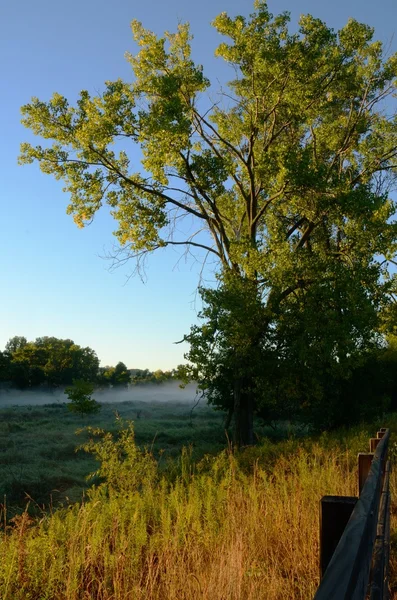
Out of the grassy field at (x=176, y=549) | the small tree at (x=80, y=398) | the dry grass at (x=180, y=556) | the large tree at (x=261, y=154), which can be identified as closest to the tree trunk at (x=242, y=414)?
the large tree at (x=261, y=154)

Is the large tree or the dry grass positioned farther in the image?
the large tree

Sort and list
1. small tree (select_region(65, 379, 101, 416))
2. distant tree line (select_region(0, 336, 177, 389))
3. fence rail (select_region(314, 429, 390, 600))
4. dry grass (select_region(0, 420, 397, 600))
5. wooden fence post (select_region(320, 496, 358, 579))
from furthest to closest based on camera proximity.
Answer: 1. distant tree line (select_region(0, 336, 177, 389))
2. small tree (select_region(65, 379, 101, 416))
3. dry grass (select_region(0, 420, 397, 600))
4. wooden fence post (select_region(320, 496, 358, 579))
5. fence rail (select_region(314, 429, 390, 600))

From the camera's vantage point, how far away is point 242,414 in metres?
23.2

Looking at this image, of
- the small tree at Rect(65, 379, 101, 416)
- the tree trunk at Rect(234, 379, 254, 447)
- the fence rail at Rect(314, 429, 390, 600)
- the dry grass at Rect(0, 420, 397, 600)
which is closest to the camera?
the fence rail at Rect(314, 429, 390, 600)

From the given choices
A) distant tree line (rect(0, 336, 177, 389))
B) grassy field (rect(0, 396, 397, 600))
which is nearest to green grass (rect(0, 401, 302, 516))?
grassy field (rect(0, 396, 397, 600))

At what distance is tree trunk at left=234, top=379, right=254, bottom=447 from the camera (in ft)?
75.0

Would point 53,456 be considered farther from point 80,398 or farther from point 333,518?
point 80,398

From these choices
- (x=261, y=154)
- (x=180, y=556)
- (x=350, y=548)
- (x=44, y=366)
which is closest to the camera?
(x=350, y=548)

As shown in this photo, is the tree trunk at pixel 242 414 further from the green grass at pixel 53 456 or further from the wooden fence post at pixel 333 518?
the wooden fence post at pixel 333 518

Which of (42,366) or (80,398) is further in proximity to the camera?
(42,366)

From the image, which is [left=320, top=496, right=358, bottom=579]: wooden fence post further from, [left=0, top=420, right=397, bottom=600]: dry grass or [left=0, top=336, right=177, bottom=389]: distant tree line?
[left=0, top=336, right=177, bottom=389]: distant tree line

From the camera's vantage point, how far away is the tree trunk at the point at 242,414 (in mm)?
22859

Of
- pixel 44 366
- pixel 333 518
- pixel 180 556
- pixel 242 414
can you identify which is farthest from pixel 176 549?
pixel 44 366

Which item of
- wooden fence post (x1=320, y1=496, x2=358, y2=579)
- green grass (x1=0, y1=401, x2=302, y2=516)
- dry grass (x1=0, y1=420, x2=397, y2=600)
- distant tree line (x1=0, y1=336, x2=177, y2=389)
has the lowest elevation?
green grass (x1=0, y1=401, x2=302, y2=516)
